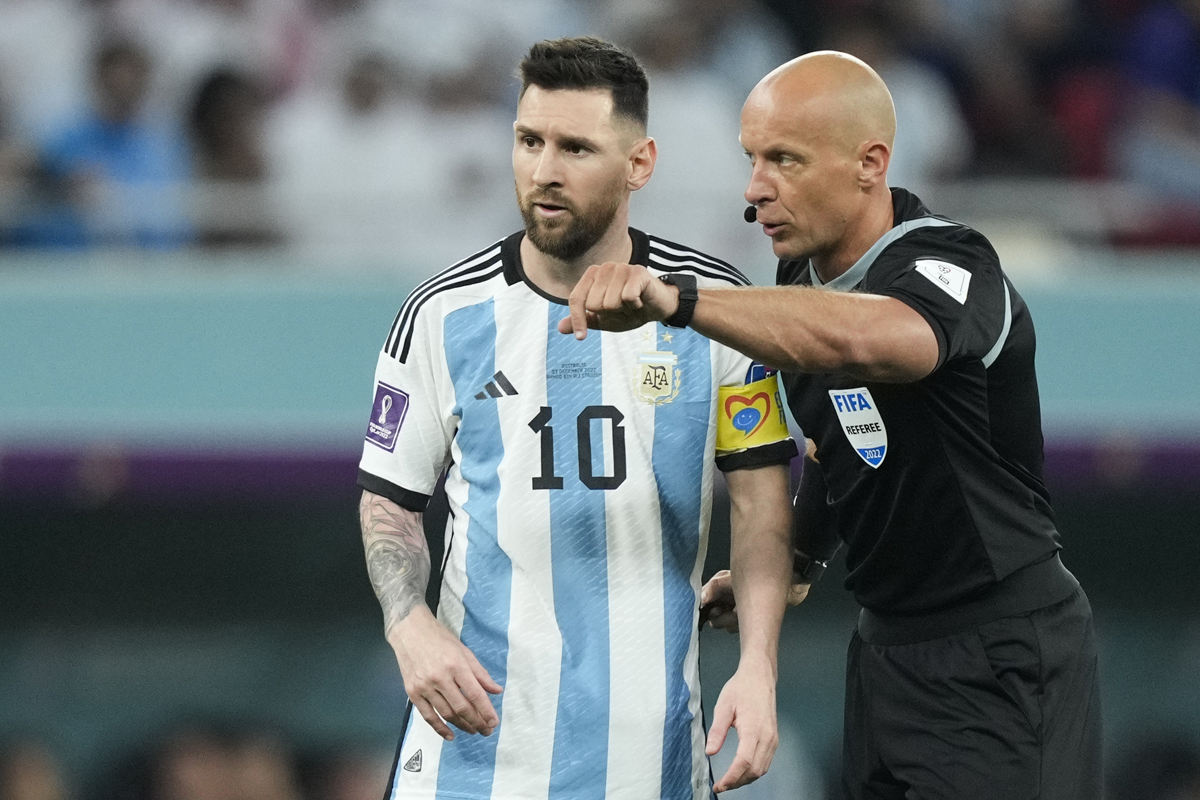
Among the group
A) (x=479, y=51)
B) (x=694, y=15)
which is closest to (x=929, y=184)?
(x=694, y=15)

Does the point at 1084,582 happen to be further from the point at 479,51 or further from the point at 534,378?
the point at 534,378

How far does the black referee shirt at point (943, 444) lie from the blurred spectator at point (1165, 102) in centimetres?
458

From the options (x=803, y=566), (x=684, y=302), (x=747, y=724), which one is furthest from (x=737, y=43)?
(x=684, y=302)

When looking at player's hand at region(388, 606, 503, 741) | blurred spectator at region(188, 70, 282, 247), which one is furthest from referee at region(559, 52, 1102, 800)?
blurred spectator at region(188, 70, 282, 247)

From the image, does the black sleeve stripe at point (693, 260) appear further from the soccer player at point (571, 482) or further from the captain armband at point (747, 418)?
the captain armband at point (747, 418)

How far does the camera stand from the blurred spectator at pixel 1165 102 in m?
7.79

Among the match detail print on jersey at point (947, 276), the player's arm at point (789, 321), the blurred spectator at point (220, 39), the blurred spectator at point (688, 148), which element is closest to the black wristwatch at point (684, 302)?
the player's arm at point (789, 321)

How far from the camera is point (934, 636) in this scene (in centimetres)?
350

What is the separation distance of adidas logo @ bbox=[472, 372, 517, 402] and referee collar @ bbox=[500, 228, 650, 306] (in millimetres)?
198

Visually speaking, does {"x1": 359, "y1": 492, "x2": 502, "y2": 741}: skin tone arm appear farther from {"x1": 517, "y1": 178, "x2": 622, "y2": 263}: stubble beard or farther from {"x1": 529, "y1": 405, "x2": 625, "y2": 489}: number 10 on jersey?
{"x1": 517, "y1": 178, "x2": 622, "y2": 263}: stubble beard

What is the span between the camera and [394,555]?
3.54 metres

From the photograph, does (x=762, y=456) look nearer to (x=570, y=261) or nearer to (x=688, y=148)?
(x=570, y=261)

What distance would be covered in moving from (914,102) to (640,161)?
15.9ft

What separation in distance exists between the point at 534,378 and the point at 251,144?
4.10 metres
